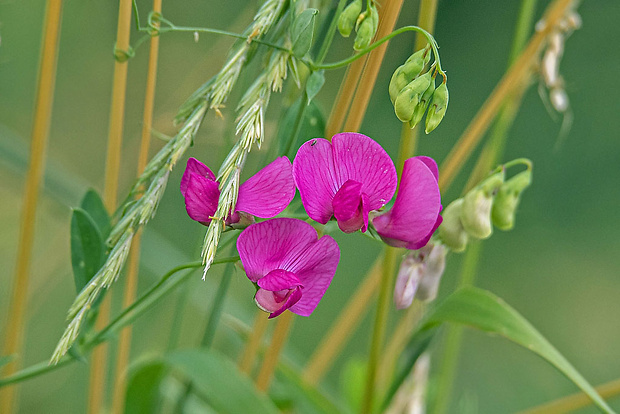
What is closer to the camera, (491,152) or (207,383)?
(207,383)

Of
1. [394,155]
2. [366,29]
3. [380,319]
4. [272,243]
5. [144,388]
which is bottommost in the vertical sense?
[394,155]

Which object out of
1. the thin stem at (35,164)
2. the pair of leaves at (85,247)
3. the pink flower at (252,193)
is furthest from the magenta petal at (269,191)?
the thin stem at (35,164)

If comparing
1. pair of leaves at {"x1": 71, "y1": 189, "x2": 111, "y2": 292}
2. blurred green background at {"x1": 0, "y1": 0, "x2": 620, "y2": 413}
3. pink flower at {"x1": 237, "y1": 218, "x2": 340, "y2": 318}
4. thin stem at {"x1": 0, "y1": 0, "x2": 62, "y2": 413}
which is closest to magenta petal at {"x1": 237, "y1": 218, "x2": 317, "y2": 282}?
pink flower at {"x1": 237, "y1": 218, "x2": 340, "y2": 318}

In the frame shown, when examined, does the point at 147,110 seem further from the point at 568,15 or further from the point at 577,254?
the point at 577,254

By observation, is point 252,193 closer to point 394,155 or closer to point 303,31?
point 303,31

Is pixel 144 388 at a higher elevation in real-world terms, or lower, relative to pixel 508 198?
lower

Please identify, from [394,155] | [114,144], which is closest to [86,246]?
[114,144]
